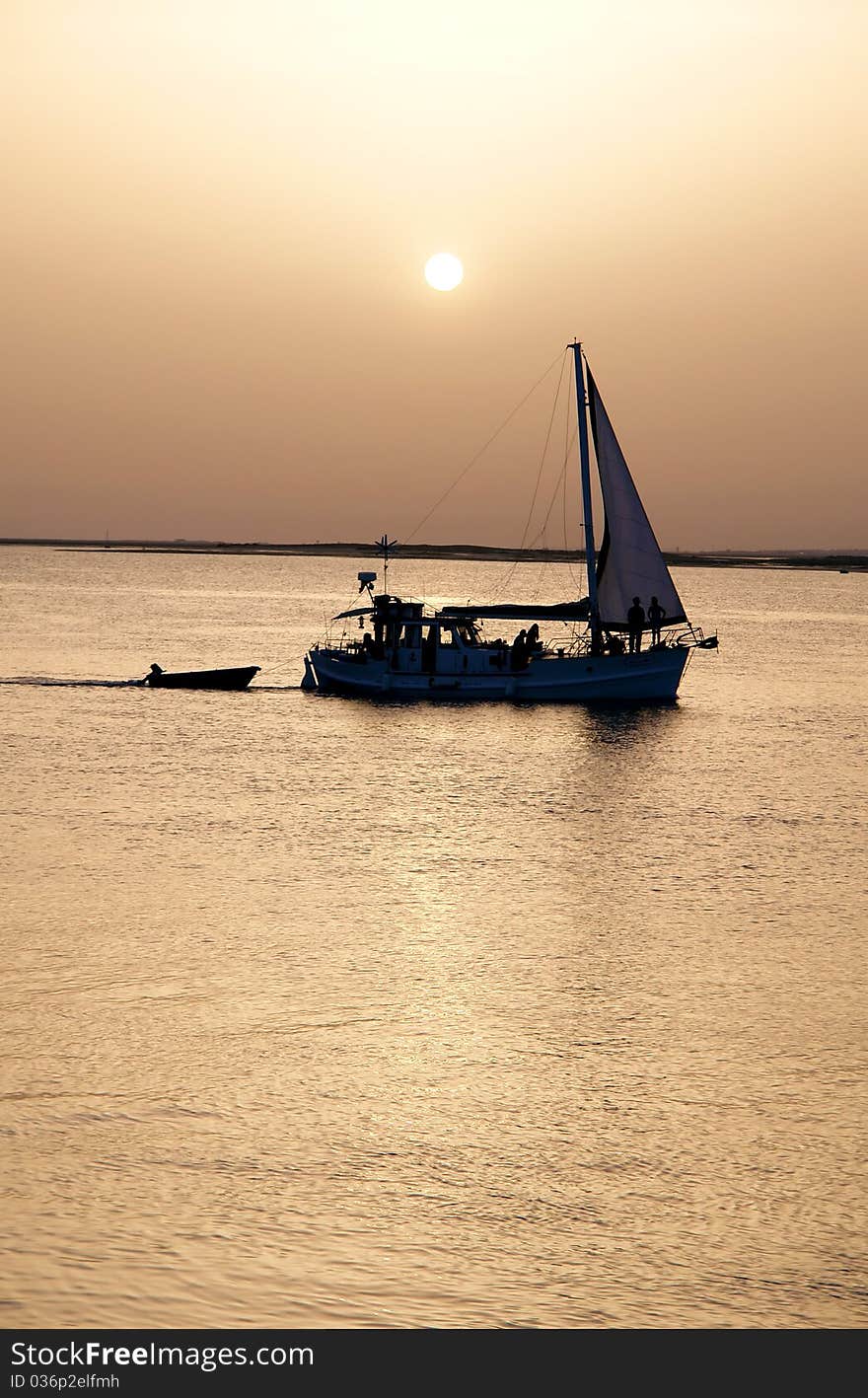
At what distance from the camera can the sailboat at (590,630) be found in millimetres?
67812

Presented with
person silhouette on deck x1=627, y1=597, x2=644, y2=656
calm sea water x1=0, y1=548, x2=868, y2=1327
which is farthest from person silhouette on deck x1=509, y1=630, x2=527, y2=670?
calm sea water x1=0, y1=548, x2=868, y2=1327

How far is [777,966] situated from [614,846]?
1189 cm

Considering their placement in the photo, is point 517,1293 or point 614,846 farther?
point 614,846

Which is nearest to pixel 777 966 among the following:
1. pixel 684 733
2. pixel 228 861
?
pixel 228 861

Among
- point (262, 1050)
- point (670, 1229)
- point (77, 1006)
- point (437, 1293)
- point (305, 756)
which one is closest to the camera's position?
point (437, 1293)

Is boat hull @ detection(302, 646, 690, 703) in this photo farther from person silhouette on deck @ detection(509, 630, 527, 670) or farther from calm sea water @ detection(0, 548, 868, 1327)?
calm sea water @ detection(0, 548, 868, 1327)

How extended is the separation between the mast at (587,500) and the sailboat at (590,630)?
0.15 ft

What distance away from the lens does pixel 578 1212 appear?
14531 millimetres

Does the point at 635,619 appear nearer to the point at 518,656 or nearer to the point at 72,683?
the point at 518,656

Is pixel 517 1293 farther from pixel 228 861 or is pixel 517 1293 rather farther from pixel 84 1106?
pixel 228 861

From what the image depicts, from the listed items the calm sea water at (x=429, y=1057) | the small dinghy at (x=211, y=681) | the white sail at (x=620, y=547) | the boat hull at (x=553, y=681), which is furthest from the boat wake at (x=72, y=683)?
the calm sea water at (x=429, y=1057)

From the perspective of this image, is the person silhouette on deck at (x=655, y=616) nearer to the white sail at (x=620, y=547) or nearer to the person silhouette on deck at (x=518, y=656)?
the white sail at (x=620, y=547)
